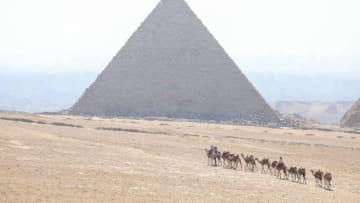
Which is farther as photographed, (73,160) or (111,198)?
(73,160)

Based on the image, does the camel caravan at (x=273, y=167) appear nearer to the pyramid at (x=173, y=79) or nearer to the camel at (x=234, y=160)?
the camel at (x=234, y=160)

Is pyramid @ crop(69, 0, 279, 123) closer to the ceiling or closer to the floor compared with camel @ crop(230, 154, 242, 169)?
closer to the ceiling

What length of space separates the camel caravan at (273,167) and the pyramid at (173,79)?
2360 inches

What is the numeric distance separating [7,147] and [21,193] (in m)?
9.26

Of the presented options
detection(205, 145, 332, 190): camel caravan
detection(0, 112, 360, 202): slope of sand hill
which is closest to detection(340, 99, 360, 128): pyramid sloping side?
detection(0, 112, 360, 202): slope of sand hill

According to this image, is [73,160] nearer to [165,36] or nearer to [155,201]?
[155,201]

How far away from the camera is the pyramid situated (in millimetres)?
91062

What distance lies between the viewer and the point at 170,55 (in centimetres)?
9556

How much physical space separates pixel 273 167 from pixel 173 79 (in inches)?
2584

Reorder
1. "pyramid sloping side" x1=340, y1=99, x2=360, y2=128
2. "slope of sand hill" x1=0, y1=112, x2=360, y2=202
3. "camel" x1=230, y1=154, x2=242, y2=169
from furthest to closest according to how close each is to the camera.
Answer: "pyramid sloping side" x1=340, y1=99, x2=360, y2=128, "camel" x1=230, y1=154, x2=242, y2=169, "slope of sand hill" x1=0, y1=112, x2=360, y2=202

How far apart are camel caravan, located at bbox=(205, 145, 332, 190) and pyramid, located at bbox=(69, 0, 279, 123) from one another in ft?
197

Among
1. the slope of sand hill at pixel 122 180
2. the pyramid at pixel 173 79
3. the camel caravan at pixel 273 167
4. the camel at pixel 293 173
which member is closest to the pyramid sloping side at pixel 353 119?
the pyramid at pixel 173 79

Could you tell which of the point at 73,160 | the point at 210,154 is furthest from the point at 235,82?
the point at 73,160

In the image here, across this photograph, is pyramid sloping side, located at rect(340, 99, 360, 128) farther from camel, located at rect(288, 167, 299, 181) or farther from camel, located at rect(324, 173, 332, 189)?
camel, located at rect(324, 173, 332, 189)
